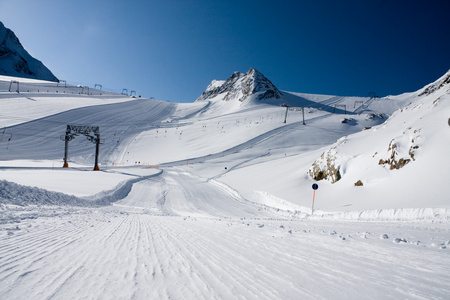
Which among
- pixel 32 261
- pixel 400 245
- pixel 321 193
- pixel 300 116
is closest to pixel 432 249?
pixel 400 245

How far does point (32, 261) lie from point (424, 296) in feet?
14.7

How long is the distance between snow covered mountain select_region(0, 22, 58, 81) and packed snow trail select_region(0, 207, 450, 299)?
714ft

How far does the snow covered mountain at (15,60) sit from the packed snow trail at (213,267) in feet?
714

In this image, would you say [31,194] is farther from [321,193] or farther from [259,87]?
[259,87]

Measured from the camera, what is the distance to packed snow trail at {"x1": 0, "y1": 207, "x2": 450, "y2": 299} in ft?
7.57

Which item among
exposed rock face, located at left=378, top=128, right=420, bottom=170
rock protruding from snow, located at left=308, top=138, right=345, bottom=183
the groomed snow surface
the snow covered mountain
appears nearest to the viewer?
the groomed snow surface

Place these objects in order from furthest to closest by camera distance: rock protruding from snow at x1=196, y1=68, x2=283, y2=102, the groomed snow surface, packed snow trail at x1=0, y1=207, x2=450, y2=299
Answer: rock protruding from snow at x1=196, y1=68, x2=283, y2=102
the groomed snow surface
packed snow trail at x1=0, y1=207, x2=450, y2=299

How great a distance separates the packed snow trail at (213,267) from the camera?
231 centimetres

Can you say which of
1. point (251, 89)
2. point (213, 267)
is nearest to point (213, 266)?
point (213, 267)

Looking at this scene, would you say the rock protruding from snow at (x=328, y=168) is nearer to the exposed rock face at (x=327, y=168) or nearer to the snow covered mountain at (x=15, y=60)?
the exposed rock face at (x=327, y=168)

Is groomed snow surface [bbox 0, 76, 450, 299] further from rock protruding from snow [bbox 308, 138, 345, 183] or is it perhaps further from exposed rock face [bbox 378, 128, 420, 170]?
rock protruding from snow [bbox 308, 138, 345, 183]

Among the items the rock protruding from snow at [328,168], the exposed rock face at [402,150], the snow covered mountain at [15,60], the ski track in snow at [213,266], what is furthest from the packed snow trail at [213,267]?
the snow covered mountain at [15,60]

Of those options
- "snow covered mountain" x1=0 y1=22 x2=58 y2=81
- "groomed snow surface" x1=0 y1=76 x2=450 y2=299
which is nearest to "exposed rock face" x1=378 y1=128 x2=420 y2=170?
"groomed snow surface" x1=0 y1=76 x2=450 y2=299

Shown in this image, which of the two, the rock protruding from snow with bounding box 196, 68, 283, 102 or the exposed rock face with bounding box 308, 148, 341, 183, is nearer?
the exposed rock face with bounding box 308, 148, 341, 183
